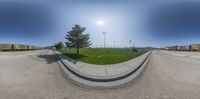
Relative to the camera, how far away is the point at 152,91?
20.3 feet

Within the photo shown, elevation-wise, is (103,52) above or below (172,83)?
above

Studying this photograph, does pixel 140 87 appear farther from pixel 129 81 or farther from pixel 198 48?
pixel 198 48

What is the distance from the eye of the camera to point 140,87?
6727mm

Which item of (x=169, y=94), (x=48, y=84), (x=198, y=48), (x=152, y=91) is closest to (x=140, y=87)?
(x=152, y=91)

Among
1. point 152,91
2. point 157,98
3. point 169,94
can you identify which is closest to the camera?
point 157,98

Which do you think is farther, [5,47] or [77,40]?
[5,47]

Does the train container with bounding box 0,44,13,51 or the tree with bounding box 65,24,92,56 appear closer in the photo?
the tree with bounding box 65,24,92,56

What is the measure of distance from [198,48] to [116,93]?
1888 inches

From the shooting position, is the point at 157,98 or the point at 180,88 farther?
the point at 180,88

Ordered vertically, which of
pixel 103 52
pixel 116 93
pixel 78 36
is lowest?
pixel 116 93

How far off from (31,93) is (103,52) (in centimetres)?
1041

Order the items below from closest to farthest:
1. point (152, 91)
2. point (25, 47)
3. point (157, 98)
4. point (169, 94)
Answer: point (157, 98), point (169, 94), point (152, 91), point (25, 47)

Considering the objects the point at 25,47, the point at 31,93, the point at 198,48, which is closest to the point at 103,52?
the point at 31,93

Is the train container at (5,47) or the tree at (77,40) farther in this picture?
the train container at (5,47)
